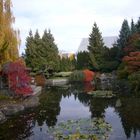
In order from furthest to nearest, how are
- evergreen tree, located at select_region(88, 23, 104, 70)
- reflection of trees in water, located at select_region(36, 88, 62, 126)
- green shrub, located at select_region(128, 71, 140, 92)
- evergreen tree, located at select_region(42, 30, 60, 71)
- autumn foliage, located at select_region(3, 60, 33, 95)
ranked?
evergreen tree, located at select_region(88, 23, 104, 70) < evergreen tree, located at select_region(42, 30, 60, 71) < green shrub, located at select_region(128, 71, 140, 92) < autumn foliage, located at select_region(3, 60, 33, 95) < reflection of trees in water, located at select_region(36, 88, 62, 126)

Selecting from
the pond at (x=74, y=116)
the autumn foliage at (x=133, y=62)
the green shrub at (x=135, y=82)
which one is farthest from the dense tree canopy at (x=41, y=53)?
the pond at (x=74, y=116)

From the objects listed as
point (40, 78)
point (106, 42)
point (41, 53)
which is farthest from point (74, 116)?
point (106, 42)

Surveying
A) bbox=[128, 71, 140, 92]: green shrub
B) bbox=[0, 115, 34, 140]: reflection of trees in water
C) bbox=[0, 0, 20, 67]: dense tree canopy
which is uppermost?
bbox=[0, 0, 20, 67]: dense tree canopy

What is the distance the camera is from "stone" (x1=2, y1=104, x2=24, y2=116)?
21.4 metres

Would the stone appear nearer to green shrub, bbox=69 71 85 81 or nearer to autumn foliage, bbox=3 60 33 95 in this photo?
autumn foliage, bbox=3 60 33 95

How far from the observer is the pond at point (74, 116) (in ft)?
53.8

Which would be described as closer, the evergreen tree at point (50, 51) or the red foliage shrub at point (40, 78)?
the red foliage shrub at point (40, 78)

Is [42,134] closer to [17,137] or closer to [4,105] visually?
[17,137]

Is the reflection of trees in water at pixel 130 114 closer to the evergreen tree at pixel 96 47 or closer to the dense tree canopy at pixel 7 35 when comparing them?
the dense tree canopy at pixel 7 35

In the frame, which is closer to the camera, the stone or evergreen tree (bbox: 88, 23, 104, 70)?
the stone

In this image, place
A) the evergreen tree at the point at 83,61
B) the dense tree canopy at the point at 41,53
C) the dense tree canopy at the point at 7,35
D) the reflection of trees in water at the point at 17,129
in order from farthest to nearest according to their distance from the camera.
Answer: the evergreen tree at the point at 83,61
the dense tree canopy at the point at 41,53
the dense tree canopy at the point at 7,35
the reflection of trees in water at the point at 17,129

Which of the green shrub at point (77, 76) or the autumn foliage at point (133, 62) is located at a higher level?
the autumn foliage at point (133, 62)

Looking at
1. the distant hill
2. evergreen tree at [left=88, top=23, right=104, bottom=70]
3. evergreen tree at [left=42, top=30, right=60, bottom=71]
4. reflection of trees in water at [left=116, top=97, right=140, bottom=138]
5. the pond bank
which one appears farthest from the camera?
the distant hill

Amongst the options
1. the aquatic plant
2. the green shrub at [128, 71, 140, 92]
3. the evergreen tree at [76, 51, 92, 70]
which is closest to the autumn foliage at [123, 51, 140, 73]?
the green shrub at [128, 71, 140, 92]
